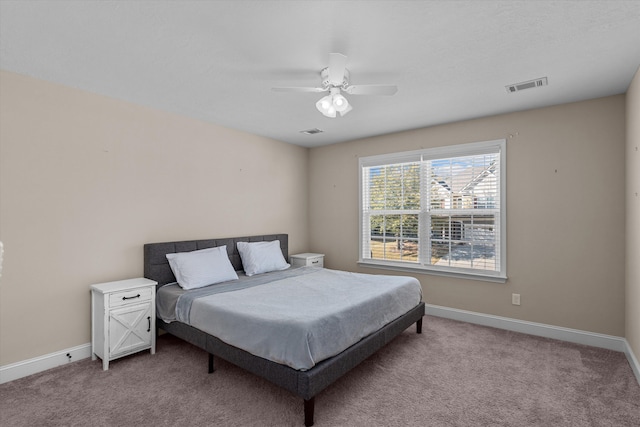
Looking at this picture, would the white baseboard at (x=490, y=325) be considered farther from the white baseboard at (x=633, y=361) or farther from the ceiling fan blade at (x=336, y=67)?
the ceiling fan blade at (x=336, y=67)

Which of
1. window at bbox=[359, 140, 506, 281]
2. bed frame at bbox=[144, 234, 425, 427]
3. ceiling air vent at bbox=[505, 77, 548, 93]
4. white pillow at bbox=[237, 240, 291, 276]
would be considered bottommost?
bed frame at bbox=[144, 234, 425, 427]

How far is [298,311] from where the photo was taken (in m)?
2.50

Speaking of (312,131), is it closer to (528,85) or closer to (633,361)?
(528,85)

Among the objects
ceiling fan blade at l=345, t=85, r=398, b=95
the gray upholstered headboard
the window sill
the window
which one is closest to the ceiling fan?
ceiling fan blade at l=345, t=85, r=398, b=95

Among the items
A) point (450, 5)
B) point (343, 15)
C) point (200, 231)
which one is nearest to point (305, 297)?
point (200, 231)

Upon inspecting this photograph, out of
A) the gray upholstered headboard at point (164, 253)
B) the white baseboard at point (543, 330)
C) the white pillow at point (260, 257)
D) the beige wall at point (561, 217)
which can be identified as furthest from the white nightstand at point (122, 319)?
the beige wall at point (561, 217)

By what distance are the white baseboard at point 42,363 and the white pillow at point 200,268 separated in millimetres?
1024

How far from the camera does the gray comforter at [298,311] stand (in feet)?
7.19

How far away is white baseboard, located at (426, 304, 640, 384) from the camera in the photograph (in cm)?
316

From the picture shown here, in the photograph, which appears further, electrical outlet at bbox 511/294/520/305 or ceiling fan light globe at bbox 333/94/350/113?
electrical outlet at bbox 511/294/520/305

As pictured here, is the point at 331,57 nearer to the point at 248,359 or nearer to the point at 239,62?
the point at 239,62

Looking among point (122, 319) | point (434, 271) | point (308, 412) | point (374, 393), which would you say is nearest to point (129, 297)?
point (122, 319)

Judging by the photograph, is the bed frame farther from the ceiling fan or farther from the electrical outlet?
the ceiling fan

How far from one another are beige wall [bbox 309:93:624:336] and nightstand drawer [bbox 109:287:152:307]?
3484 millimetres
